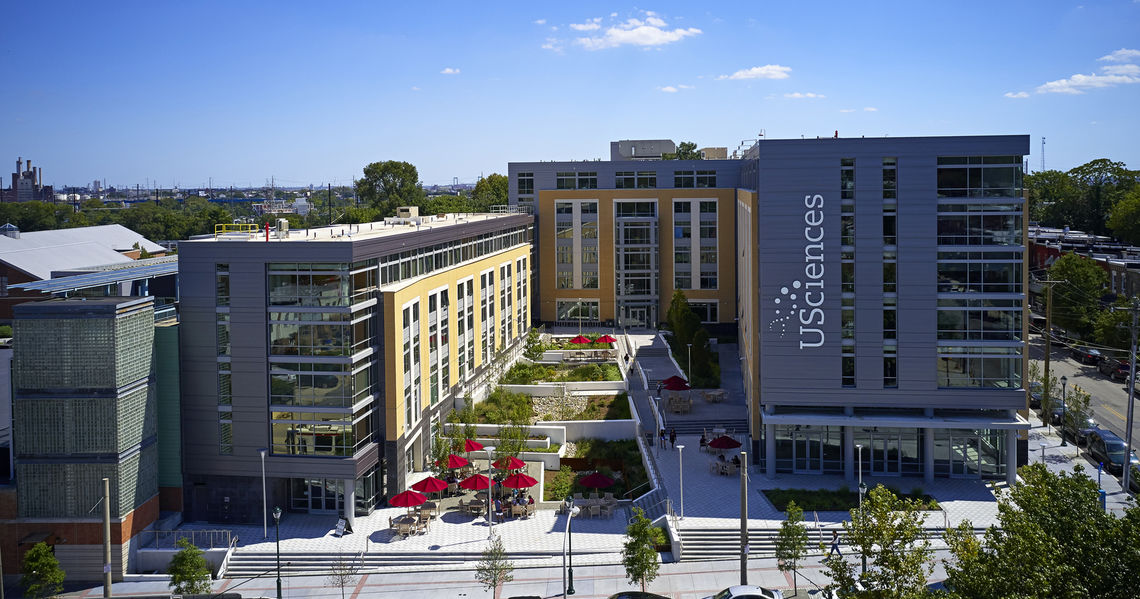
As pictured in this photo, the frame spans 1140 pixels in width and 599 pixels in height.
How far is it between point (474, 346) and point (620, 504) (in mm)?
17232

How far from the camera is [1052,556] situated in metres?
18.9

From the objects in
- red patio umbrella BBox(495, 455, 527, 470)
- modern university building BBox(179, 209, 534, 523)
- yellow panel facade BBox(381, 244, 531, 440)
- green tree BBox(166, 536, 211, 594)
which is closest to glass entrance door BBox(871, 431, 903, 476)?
red patio umbrella BBox(495, 455, 527, 470)

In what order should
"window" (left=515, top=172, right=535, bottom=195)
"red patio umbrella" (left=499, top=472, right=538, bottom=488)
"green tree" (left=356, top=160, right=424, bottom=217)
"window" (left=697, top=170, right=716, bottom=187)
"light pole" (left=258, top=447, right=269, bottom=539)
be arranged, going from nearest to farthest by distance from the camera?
"light pole" (left=258, top=447, right=269, bottom=539), "red patio umbrella" (left=499, top=472, right=538, bottom=488), "window" (left=697, top=170, right=716, bottom=187), "window" (left=515, top=172, right=535, bottom=195), "green tree" (left=356, top=160, right=424, bottom=217)

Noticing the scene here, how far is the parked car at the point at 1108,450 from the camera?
44.0 metres

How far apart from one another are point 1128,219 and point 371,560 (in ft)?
291

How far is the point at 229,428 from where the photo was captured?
37875 millimetres

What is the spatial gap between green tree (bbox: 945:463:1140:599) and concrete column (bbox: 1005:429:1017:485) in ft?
62.1

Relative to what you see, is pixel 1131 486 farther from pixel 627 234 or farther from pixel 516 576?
pixel 627 234

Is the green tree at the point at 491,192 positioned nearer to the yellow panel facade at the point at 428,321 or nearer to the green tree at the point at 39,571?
the yellow panel facade at the point at 428,321

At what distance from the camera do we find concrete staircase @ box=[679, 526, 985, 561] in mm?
34781

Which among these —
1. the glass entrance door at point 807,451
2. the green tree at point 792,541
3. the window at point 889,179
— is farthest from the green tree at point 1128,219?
the green tree at point 792,541

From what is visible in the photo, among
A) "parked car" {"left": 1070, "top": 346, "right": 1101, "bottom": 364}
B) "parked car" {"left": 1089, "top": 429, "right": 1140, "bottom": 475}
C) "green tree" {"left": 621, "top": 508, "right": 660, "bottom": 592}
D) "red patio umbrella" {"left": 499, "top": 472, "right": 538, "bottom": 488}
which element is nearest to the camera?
"green tree" {"left": 621, "top": 508, "right": 660, "bottom": 592}

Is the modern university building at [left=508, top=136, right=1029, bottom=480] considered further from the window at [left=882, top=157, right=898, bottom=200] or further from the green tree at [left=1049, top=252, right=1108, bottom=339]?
the green tree at [left=1049, top=252, right=1108, bottom=339]

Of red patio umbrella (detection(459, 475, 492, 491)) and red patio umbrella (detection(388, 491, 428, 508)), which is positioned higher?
red patio umbrella (detection(459, 475, 492, 491))
